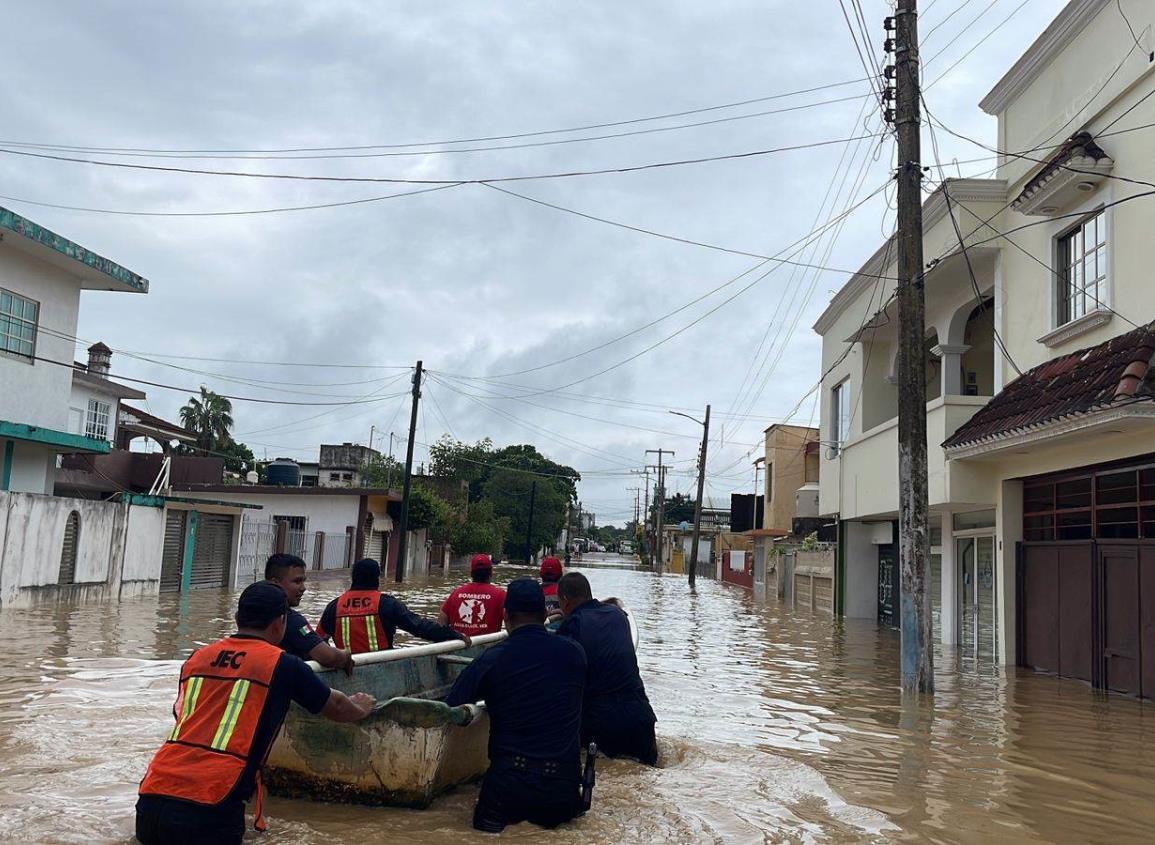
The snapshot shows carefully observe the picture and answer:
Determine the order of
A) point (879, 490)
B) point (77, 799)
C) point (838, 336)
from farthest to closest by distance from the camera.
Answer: point (838, 336) → point (879, 490) → point (77, 799)

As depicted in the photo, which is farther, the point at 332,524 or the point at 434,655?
the point at 332,524

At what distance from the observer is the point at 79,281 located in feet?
80.7

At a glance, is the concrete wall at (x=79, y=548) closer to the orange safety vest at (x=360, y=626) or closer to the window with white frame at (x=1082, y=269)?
the orange safety vest at (x=360, y=626)

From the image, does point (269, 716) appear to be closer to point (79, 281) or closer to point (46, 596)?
point (46, 596)

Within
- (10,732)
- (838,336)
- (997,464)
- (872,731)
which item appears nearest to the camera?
(10,732)

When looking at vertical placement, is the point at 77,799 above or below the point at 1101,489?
below

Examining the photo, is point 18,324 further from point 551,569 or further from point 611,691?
point 611,691

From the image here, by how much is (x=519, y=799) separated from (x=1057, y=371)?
10462 mm

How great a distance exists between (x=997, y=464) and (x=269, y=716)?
43.8 feet

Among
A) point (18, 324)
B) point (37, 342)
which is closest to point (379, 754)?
point (18, 324)

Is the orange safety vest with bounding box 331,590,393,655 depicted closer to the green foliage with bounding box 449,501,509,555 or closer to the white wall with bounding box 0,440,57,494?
the white wall with bounding box 0,440,57,494

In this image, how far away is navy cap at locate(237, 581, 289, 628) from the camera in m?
4.45

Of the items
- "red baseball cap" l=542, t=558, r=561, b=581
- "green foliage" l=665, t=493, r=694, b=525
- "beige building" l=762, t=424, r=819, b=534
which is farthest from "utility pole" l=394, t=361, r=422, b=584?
"green foliage" l=665, t=493, r=694, b=525

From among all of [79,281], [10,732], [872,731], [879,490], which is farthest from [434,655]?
[79,281]
